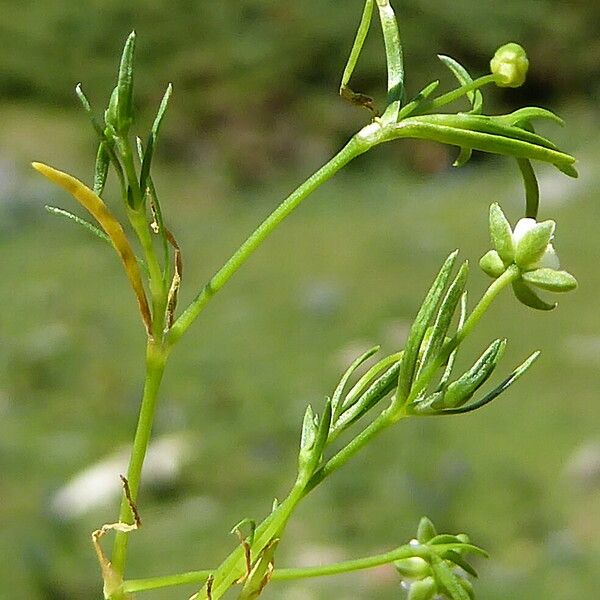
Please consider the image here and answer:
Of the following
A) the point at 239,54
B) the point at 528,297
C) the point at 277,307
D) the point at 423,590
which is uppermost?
the point at 239,54

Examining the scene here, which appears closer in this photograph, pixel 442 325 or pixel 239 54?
pixel 442 325

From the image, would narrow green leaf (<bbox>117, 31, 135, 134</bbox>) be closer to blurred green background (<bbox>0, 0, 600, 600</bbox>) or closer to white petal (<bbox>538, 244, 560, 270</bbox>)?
white petal (<bbox>538, 244, 560, 270</bbox>)

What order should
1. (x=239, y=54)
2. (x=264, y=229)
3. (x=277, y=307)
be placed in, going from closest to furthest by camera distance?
(x=264, y=229), (x=277, y=307), (x=239, y=54)

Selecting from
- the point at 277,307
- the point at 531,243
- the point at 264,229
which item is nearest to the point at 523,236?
the point at 531,243

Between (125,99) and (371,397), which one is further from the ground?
(125,99)

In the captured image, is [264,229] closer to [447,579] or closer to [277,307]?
[447,579]

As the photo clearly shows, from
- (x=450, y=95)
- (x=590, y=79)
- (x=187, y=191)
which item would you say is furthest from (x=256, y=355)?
(x=590, y=79)

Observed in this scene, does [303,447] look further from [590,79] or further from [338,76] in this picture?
[590,79]
